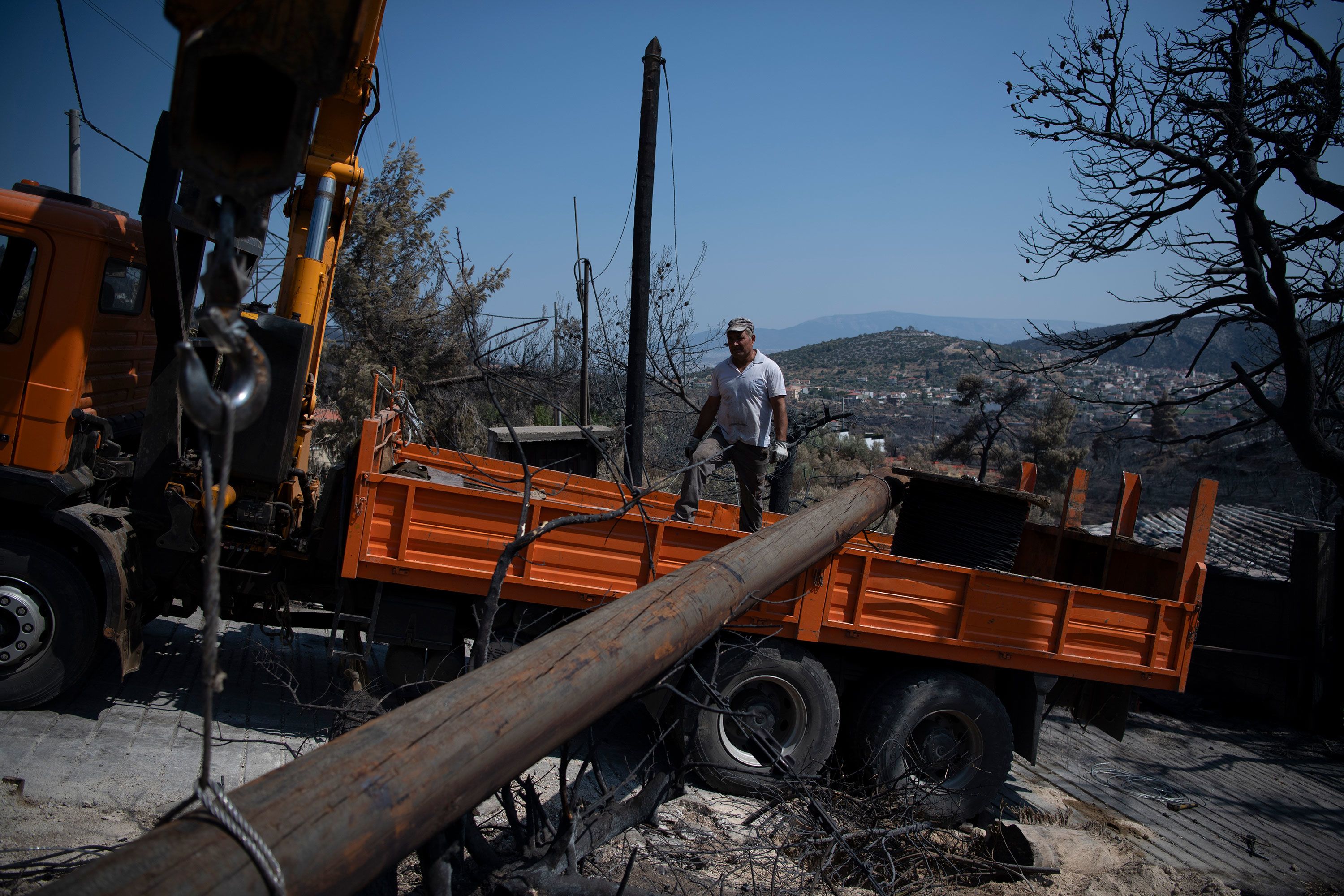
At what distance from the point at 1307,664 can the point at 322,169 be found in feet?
35.1

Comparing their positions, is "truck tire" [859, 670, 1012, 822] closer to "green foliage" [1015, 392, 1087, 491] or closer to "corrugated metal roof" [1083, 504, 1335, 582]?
"corrugated metal roof" [1083, 504, 1335, 582]

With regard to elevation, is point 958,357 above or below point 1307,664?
above

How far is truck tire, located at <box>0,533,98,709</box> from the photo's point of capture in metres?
4.62

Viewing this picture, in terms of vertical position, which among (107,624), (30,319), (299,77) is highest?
(299,77)

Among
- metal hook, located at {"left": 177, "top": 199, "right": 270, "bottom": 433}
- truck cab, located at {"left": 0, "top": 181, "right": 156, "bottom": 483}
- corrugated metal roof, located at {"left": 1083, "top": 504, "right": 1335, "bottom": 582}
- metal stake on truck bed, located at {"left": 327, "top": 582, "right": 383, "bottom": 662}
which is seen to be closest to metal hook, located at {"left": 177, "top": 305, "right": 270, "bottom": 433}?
metal hook, located at {"left": 177, "top": 199, "right": 270, "bottom": 433}

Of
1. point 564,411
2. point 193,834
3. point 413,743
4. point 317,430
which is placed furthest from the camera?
point 317,430

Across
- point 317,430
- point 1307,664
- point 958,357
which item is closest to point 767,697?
point 1307,664

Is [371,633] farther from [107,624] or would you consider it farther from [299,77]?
[299,77]

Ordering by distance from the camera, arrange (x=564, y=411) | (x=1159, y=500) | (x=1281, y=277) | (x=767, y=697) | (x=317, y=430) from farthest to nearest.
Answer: (x=1159, y=500), (x=317, y=430), (x=1281, y=277), (x=767, y=697), (x=564, y=411)

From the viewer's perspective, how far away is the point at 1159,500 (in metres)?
26.1

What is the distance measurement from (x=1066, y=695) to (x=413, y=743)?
5268 mm

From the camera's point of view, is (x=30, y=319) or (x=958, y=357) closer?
(x=30, y=319)

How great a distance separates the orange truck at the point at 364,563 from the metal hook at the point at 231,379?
3481 mm

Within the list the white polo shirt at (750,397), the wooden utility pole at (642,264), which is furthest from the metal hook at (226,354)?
the wooden utility pole at (642,264)
